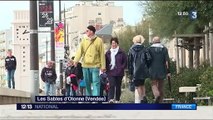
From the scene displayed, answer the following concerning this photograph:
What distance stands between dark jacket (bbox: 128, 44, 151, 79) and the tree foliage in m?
15.5

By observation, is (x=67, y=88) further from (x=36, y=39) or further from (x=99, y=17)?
(x=99, y=17)

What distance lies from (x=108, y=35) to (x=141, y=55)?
30.3ft

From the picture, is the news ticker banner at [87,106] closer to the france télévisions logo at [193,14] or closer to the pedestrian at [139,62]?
the pedestrian at [139,62]

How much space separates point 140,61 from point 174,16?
63.4ft

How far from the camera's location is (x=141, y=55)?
14.4 meters

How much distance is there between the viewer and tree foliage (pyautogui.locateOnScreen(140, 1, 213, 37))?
30.2 meters

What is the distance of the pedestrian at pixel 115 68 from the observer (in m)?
14.8

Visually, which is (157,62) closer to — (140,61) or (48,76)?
(140,61)

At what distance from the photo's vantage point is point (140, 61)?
14.5 m

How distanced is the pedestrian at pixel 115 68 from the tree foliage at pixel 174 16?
49.9 ft

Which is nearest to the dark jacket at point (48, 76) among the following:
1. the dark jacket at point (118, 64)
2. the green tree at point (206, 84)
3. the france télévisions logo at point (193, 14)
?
the green tree at point (206, 84)

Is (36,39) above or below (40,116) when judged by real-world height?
above

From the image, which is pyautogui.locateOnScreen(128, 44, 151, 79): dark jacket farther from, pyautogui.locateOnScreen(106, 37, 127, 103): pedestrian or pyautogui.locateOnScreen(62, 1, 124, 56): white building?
pyautogui.locateOnScreen(62, 1, 124, 56): white building

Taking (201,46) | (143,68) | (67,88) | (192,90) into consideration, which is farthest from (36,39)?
(201,46)
